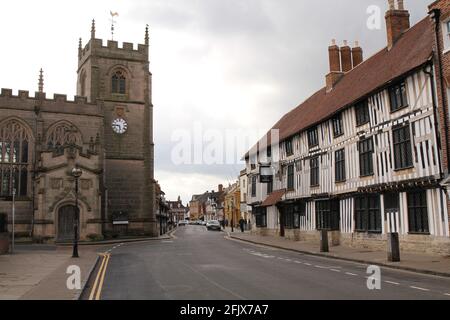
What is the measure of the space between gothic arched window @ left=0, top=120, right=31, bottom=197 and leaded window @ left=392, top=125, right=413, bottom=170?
1123 inches

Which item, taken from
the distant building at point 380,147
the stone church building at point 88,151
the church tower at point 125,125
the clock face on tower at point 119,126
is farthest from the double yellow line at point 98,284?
the clock face on tower at point 119,126

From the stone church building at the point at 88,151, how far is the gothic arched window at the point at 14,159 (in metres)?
0.07

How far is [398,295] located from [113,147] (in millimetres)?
35455

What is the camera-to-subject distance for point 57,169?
1348 inches

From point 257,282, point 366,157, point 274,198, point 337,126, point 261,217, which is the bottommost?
point 257,282

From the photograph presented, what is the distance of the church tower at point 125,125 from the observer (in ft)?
138

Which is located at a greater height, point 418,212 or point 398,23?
point 398,23

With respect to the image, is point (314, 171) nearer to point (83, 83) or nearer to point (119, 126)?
point (119, 126)

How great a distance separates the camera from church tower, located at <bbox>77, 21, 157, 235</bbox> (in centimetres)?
4194

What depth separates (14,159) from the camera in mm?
36969

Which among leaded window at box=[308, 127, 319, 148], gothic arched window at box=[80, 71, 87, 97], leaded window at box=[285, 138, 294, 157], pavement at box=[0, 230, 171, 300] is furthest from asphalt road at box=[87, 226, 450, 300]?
gothic arched window at box=[80, 71, 87, 97]

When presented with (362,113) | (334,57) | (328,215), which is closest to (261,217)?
(328,215)

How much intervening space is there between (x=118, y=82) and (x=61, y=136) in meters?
8.32

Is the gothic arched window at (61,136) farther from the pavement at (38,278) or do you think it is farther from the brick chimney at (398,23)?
the brick chimney at (398,23)
